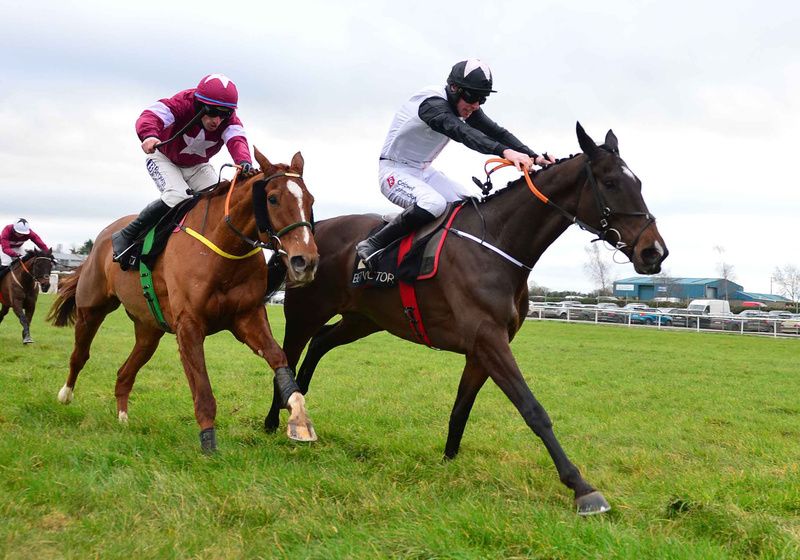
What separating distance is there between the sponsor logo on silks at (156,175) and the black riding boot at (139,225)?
0.20 m

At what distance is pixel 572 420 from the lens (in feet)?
29.1

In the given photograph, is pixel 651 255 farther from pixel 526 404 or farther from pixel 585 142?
pixel 526 404

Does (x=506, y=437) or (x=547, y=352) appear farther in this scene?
(x=547, y=352)

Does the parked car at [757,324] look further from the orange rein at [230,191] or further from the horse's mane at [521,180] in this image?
the orange rein at [230,191]

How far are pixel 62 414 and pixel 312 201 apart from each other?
3766 mm

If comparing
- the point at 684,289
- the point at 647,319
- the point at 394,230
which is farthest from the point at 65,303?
the point at 684,289

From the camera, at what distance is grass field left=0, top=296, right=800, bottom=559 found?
3.71m

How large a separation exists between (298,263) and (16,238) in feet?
46.0

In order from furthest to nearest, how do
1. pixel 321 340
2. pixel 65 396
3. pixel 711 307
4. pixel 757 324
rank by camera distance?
pixel 711 307, pixel 757 324, pixel 65 396, pixel 321 340

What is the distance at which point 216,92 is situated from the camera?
6.16m

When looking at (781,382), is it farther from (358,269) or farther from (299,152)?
(299,152)

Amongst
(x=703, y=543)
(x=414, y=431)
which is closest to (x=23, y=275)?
(x=414, y=431)

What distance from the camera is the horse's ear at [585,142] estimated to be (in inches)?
206

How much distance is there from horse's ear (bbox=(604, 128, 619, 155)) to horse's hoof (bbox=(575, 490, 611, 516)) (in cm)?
252
